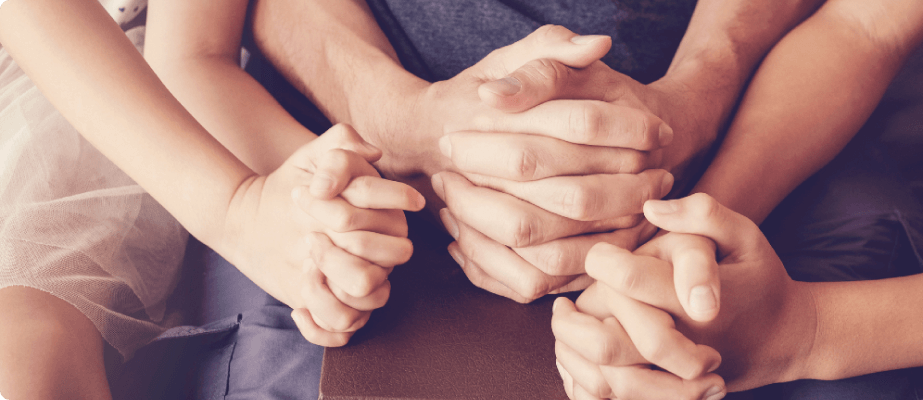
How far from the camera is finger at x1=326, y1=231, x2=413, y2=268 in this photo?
488 mm

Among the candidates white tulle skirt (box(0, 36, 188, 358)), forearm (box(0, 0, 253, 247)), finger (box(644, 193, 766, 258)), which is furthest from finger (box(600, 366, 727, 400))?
white tulle skirt (box(0, 36, 188, 358))

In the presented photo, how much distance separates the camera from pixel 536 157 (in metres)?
0.53

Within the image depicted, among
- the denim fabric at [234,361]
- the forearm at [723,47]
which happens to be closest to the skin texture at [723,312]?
the forearm at [723,47]

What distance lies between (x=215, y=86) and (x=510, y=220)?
1.72ft

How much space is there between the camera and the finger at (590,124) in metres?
0.52

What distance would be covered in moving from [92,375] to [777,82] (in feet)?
3.08

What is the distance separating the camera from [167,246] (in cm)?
76

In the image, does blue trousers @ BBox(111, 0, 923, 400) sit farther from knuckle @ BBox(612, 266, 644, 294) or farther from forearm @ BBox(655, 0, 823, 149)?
knuckle @ BBox(612, 266, 644, 294)

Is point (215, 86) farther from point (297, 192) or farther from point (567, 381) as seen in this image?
point (567, 381)

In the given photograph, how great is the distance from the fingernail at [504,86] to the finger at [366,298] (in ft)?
0.73

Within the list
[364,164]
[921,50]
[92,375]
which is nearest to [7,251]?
[92,375]

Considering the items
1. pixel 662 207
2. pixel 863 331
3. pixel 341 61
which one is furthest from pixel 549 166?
pixel 341 61

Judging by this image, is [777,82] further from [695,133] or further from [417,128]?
[417,128]

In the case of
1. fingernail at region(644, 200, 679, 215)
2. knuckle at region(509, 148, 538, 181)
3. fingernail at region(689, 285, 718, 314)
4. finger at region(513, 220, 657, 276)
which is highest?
knuckle at region(509, 148, 538, 181)
